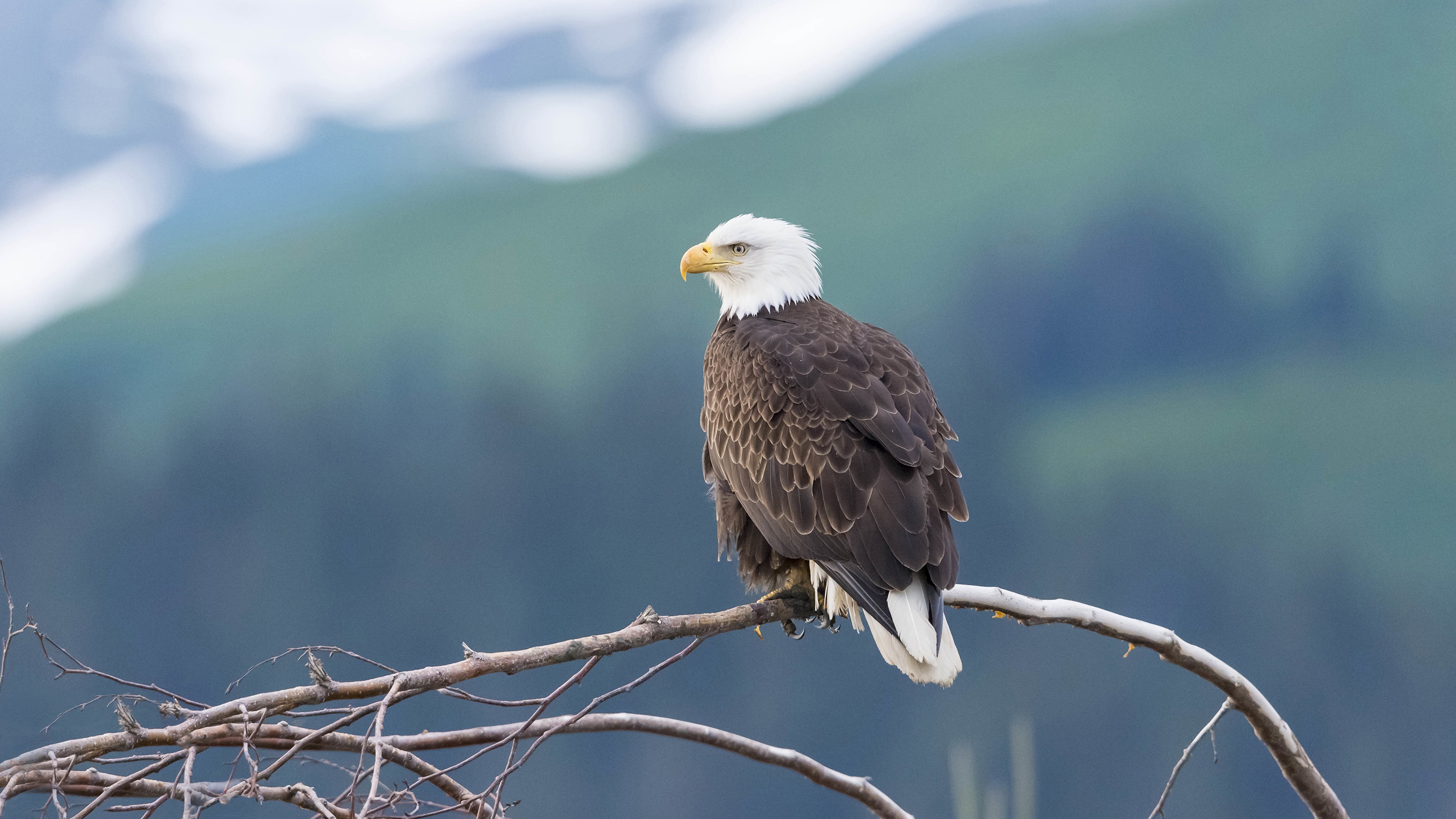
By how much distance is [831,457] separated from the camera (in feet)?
8.66

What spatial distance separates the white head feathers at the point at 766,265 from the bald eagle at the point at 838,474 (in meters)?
0.15

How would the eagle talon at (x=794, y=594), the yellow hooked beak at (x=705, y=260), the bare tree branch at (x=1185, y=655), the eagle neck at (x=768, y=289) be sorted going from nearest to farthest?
the bare tree branch at (x=1185, y=655) → the eagle talon at (x=794, y=594) → the eagle neck at (x=768, y=289) → the yellow hooked beak at (x=705, y=260)

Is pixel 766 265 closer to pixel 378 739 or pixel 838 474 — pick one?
pixel 838 474

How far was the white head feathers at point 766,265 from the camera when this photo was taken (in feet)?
11.4

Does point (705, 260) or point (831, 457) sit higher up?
point (705, 260)

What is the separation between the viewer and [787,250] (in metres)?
3.51

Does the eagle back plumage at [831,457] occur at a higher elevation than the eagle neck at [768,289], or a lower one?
lower

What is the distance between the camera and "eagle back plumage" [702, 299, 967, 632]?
8.03ft

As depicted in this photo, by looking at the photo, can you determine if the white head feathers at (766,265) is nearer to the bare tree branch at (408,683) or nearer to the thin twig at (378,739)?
the bare tree branch at (408,683)

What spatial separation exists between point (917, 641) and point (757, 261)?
63.7 inches

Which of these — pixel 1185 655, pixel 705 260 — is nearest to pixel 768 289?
pixel 705 260

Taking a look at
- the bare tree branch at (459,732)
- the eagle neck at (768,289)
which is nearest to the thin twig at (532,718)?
the bare tree branch at (459,732)

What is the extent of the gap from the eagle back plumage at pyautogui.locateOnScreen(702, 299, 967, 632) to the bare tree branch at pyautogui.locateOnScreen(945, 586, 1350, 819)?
14 centimetres

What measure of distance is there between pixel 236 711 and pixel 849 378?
1.69 meters
